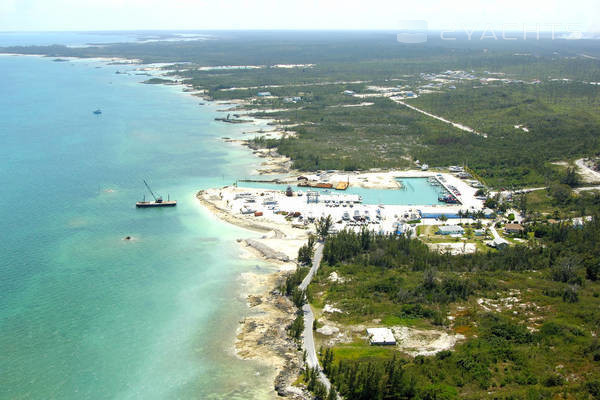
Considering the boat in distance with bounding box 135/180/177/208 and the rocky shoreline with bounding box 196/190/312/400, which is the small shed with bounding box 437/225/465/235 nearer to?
the rocky shoreline with bounding box 196/190/312/400

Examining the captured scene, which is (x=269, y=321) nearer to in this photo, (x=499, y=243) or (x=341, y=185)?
(x=499, y=243)

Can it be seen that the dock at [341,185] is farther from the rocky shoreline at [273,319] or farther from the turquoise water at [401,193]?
the rocky shoreline at [273,319]

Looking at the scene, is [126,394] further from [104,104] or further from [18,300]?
[104,104]

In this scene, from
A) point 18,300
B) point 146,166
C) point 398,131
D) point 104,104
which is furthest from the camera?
point 104,104

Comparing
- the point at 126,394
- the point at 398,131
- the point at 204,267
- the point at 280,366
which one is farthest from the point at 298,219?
the point at 398,131

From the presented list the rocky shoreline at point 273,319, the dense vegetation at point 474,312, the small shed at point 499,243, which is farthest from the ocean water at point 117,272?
the small shed at point 499,243

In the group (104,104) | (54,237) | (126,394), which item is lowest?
(126,394)

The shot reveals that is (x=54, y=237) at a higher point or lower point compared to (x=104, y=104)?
lower

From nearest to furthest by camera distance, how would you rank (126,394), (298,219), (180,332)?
(126,394), (180,332), (298,219)
